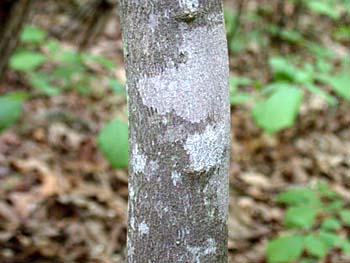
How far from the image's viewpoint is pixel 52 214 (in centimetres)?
289

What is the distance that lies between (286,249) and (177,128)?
1.43 meters

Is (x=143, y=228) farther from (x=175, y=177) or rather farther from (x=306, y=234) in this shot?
(x=306, y=234)

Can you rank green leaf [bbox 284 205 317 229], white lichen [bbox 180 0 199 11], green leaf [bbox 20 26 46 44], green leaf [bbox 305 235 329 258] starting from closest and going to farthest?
white lichen [bbox 180 0 199 11] → green leaf [bbox 305 235 329 258] → green leaf [bbox 284 205 317 229] → green leaf [bbox 20 26 46 44]

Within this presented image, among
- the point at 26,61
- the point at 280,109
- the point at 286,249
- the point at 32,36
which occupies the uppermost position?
the point at 32,36

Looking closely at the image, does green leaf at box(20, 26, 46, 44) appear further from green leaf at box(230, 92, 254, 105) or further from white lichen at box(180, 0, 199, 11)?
white lichen at box(180, 0, 199, 11)

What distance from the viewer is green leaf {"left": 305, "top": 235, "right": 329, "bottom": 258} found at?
2.11 metres

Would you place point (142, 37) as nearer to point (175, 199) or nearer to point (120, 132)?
point (175, 199)

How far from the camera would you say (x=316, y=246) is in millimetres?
2133

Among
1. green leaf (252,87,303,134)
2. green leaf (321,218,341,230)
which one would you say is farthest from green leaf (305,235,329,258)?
green leaf (252,87,303,134)

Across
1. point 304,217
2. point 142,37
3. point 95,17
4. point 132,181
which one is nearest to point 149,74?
point 142,37

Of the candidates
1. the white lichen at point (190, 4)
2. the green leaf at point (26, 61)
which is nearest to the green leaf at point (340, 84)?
the green leaf at point (26, 61)

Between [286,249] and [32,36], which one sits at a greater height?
[32,36]

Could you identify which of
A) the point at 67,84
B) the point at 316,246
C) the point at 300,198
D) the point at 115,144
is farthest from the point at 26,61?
the point at 316,246

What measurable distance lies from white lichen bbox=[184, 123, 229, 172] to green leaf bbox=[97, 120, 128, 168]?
1.23m
